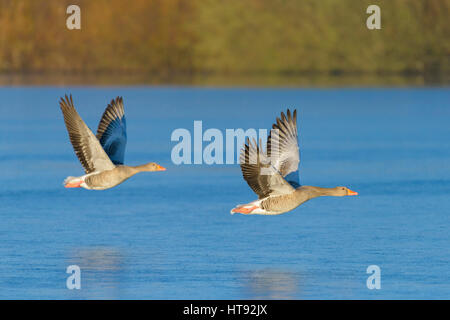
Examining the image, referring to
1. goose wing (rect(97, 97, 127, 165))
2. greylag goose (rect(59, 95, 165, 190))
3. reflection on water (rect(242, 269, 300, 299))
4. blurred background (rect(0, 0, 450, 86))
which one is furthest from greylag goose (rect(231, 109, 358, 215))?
blurred background (rect(0, 0, 450, 86))

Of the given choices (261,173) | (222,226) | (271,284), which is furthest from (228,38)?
(261,173)

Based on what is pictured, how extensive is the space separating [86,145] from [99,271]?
174 centimetres

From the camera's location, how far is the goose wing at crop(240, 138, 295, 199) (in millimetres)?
13180

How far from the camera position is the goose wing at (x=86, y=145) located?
14.1m

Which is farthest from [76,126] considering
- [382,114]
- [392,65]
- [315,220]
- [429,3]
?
[429,3]

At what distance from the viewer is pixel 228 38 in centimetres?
9656

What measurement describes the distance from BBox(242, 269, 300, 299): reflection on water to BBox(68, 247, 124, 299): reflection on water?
164 centimetres

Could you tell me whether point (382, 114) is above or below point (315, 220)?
above

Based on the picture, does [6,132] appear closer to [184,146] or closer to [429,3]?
[184,146]

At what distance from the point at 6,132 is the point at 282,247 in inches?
717

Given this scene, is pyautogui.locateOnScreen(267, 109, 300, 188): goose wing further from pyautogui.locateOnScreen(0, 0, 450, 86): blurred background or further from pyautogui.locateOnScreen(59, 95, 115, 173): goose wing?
pyautogui.locateOnScreen(0, 0, 450, 86): blurred background

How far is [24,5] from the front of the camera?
101250 millimetres

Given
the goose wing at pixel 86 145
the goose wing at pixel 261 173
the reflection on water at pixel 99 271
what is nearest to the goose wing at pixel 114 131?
the goose wing at pixel 86 145
